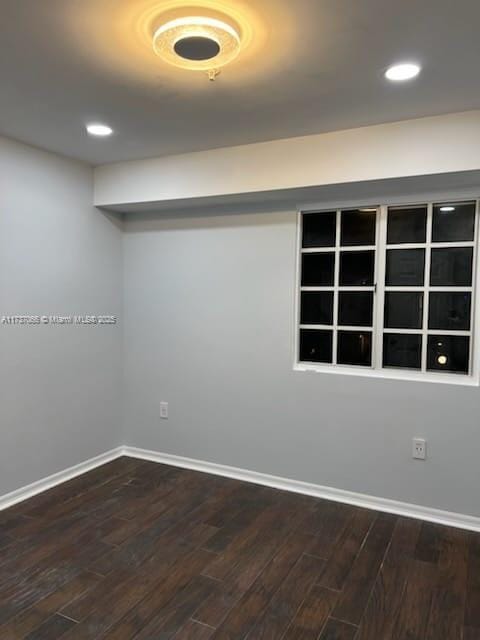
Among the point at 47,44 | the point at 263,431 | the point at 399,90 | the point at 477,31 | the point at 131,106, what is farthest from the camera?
the point at 263,431

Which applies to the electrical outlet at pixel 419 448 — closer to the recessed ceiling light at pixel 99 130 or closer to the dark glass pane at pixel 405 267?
the dark glass pane at pixel 405 267

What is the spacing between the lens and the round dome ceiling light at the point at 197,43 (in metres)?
1.61

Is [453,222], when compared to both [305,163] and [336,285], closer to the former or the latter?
[336,285]

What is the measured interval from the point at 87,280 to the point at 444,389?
2.77 m

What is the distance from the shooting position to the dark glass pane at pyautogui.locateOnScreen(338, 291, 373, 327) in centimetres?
319

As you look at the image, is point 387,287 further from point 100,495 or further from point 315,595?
point 100,495

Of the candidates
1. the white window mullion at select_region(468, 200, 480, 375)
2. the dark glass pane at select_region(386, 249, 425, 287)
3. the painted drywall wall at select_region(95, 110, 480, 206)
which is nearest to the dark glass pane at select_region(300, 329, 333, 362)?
the dark glass pane at select_region(386, 249, 425, 287)

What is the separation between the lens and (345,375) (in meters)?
3.20

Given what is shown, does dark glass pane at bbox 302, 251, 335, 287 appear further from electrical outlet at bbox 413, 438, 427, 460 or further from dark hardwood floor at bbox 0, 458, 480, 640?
dark hardwood floor at bbox 0, 458, 480, 640

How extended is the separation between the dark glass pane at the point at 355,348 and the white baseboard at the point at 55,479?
215 cm

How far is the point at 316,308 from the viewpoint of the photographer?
3363 millimetres

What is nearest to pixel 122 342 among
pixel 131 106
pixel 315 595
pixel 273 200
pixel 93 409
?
pixel 93 409

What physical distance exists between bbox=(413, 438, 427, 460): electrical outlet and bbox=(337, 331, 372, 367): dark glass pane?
596 mm

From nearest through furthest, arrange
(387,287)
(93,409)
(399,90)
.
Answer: (399,90)
(387,287)
(93,409)
